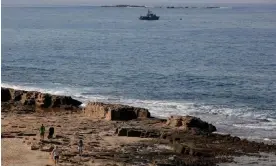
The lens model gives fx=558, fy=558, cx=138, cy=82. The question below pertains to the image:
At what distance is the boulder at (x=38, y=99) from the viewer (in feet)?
139

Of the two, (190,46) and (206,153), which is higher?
(190,46)

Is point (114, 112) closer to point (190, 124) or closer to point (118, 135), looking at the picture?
point (118, 135)

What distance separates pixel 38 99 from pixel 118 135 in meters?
12.0

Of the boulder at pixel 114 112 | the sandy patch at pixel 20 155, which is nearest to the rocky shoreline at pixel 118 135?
the boulder at pixel 114 112

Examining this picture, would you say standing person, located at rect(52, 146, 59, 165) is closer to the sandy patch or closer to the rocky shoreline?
the sandy patch

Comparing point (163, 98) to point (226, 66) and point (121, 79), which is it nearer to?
point (121, 79)

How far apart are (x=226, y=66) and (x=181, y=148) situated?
143ft

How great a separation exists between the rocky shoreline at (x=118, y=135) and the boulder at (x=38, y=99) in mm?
76

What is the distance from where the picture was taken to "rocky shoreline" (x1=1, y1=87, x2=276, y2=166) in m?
27.7

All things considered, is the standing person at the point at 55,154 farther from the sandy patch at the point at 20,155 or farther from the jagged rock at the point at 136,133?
the jagged rock at the point at 136,133

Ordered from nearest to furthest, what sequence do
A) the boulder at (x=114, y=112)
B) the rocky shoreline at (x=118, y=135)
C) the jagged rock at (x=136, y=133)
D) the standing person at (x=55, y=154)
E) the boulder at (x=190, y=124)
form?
the standing person at (x=55, y=154) → the rocky shoreline at (x=118, y=135) → the jagged rock at (x=136, y=133) → the boulder at (x=190, y=124) → the boulder at (x=114, y=112)

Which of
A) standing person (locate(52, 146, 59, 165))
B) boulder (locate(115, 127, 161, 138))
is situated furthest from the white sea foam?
standing person (locate(52, 146, 59, 165))

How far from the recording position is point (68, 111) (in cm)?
4094

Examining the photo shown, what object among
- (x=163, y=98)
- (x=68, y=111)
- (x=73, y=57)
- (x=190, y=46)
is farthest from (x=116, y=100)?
(x=190, y=46)
